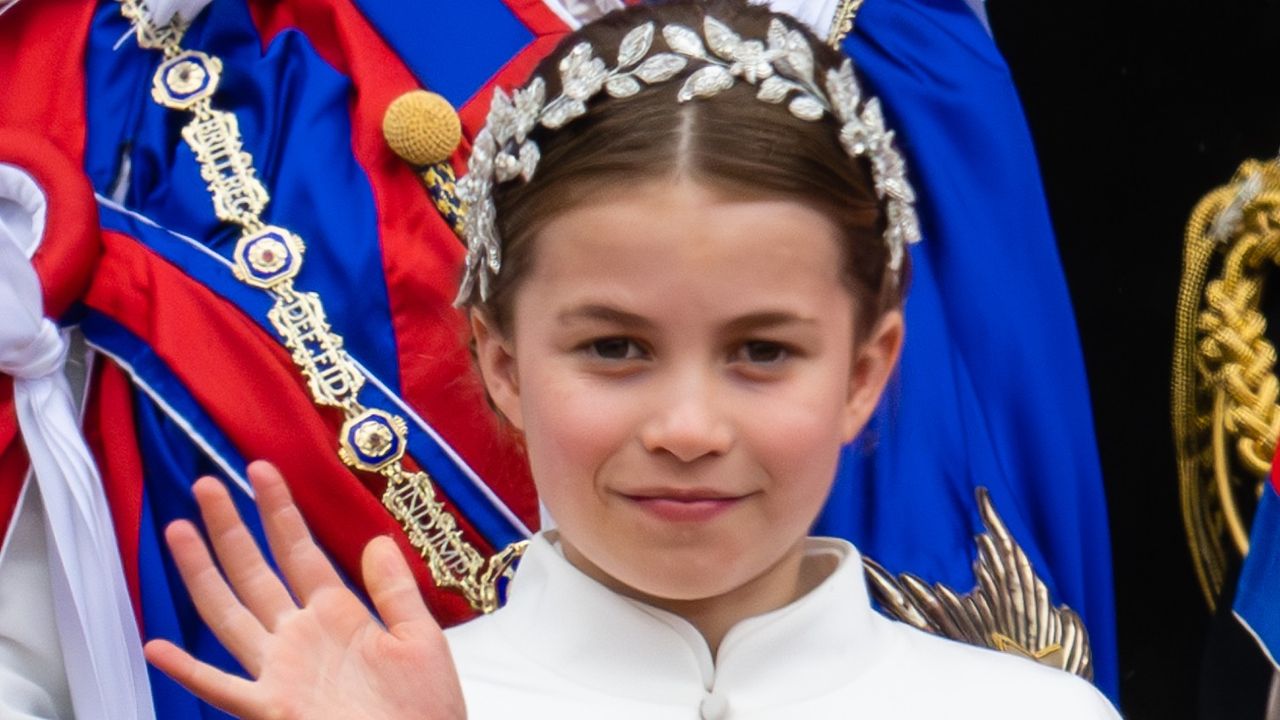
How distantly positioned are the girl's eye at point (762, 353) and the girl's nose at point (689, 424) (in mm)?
32

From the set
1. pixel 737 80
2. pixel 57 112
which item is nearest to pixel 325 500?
pixel 57 112

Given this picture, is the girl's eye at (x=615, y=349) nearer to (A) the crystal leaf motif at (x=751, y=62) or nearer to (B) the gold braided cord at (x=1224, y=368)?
(A) the crystal leaf motif at (x=751, y=62)

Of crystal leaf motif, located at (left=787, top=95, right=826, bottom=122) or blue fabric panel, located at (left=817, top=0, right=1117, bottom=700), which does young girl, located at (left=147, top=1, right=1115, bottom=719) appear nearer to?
crystal leaf motif, located at (left=787, top=95, right=826, bottom=122)

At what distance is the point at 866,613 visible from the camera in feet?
3.87

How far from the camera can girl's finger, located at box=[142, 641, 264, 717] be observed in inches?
36.4

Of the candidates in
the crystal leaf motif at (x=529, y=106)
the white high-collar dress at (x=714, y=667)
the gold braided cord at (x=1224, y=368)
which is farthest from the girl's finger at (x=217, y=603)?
the gold braided cord at (x=1224, y=368)

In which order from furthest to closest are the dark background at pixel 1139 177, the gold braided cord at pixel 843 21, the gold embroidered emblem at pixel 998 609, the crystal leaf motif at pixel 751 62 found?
the dark background at pixel 1139 177, the gold braided cord at pixel 843 21, the gold embroidered emblem at pixel 998 609, the crystal leaf motif at pixel 751 62

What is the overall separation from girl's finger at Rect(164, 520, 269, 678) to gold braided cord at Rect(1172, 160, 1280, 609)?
0.92 m

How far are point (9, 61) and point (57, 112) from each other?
6cm

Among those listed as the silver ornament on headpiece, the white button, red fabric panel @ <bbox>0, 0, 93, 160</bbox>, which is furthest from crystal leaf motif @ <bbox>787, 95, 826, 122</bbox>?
red fabric panel @ <bbox>0, 0, 93, 160</bbox>

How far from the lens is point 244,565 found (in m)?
0.97

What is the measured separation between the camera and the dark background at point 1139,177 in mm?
1701

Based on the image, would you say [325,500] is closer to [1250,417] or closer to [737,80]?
[737,80]

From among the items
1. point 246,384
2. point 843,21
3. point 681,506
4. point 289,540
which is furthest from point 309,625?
point 843,21
